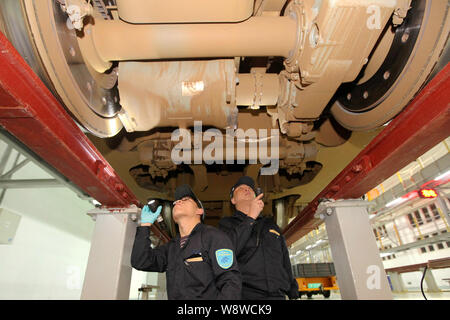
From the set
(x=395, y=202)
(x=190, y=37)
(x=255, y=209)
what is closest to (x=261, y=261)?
(x=255, y=209)

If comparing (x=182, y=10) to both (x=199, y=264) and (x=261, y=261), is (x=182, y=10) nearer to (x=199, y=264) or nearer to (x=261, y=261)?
(x=199, y=264)

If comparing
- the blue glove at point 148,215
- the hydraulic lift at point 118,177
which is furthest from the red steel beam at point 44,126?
the blue glove at point 148,215

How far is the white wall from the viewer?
104 inches

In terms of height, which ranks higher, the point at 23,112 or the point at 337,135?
the point at 337,135

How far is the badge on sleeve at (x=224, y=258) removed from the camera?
1396mm

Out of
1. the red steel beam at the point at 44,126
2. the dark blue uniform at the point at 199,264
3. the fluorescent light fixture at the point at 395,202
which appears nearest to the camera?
the red steel beam at the point at 44,126

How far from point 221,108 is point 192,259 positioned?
92 centimetres

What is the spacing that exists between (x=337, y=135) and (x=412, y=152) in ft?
3.34

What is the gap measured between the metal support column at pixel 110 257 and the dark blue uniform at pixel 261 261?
725 mm

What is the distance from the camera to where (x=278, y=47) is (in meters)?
1.20

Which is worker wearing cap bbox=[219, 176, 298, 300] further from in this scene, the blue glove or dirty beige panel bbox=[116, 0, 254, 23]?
dirty beige panel bbox=[116, 0, 254, 23]

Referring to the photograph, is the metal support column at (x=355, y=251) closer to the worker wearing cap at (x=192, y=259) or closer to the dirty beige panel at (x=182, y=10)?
the worker wearing cap at (x=192, y=259)

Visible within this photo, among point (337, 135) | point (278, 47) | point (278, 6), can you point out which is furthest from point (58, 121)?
point (337, 135)
